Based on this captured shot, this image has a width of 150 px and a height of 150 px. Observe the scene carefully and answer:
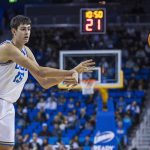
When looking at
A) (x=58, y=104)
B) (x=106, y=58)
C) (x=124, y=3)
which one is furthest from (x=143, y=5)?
(x=106, y=58)

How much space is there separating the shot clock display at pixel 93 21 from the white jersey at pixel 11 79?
8.32m

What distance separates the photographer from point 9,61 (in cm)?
498

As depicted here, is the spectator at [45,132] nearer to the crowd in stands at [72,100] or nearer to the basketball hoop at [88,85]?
the crowd in stands at [72,100]

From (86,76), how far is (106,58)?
2.48 feet

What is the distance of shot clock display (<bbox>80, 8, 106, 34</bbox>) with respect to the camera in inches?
523

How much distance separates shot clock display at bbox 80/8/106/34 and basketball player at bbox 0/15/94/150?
8240mm

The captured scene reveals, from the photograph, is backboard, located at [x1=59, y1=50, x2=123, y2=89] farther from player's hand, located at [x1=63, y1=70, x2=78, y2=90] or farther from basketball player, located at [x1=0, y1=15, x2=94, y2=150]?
player's hand, located at [x1=63, y1=70, x2=78, y2=90]

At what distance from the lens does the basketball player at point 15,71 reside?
4840 millimetres

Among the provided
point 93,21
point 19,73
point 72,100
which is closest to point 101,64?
point 93,21

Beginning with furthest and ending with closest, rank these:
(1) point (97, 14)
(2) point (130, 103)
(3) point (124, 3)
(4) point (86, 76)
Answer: (3) point (124, 3)
(2) point (130, 103)
(4) point (86, 76)
(1) point (97, 14)

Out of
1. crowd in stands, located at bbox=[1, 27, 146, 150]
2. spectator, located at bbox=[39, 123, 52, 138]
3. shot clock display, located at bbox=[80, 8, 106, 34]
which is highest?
shot clock display, located at bbox=[80, 8, 106, 34]

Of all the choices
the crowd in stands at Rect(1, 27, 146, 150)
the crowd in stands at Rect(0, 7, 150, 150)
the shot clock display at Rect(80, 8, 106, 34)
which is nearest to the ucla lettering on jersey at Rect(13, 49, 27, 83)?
the shot clock display at Rect(80, 8, 106, 34)

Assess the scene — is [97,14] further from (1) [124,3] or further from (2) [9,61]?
(2) [9,61]

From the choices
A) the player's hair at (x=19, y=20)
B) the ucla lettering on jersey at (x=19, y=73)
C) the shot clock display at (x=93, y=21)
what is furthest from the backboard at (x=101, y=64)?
the player's hair at (x=19, y=20)
